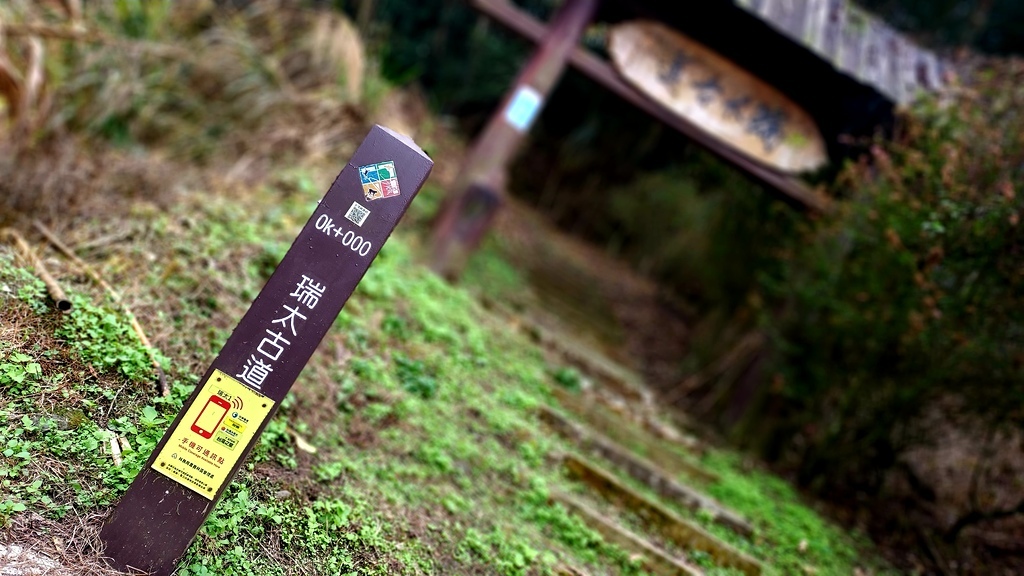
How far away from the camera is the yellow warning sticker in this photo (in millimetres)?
2297

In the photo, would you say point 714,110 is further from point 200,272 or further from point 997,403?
point 200,272

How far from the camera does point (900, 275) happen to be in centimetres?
471

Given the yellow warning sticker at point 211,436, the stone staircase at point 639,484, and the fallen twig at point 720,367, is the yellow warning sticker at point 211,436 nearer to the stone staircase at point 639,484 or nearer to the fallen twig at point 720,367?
the stone staircase at point 639,484

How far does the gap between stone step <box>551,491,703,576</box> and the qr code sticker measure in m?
1.97

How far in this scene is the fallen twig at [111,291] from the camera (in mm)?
2865

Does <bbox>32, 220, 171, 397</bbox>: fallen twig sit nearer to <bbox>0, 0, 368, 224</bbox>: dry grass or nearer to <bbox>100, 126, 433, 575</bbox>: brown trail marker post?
<bbox>100, 126, 433, 575</bbox>: brown trail marker post

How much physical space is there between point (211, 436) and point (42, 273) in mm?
1332

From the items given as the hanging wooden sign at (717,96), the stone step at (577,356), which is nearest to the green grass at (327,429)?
the stone step at (577,356)

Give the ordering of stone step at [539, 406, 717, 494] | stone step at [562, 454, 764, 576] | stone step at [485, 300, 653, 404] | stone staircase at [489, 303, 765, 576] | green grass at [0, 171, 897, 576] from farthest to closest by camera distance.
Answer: stone step at [485, 300, 653, 404] < stone step at [539, 406, 717, 494] < stone step at [562, 454, 764, 576] < stone staircase at [489, 303, 765, 576] < green grass at [0, 171, 897, 576]

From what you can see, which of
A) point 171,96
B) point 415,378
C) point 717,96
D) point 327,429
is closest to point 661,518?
point 415,378

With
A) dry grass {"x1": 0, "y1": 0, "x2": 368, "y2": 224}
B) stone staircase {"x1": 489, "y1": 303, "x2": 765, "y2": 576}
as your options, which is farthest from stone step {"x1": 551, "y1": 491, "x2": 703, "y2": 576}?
dry grass {"x1": 0, "y1": 0, "x2": 368, "y2": 224}

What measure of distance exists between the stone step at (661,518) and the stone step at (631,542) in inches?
10.3

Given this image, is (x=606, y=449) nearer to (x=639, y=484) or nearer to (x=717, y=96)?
(x=639, y=484)

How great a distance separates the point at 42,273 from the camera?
3.03 metres
